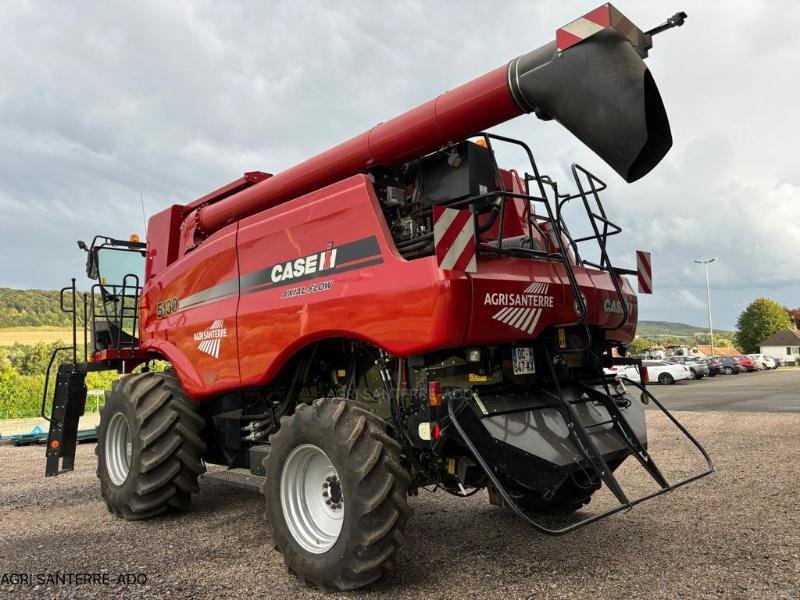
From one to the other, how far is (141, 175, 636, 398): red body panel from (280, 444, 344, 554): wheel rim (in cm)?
84

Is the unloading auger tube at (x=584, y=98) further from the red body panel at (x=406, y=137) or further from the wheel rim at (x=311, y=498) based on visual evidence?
the wheel rim at (x=311, y=498)

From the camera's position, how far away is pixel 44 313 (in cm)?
6738

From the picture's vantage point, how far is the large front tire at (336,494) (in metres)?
3.62

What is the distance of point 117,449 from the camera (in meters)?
6.14

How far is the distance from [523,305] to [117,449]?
4.48m

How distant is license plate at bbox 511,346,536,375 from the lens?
13.9 ft

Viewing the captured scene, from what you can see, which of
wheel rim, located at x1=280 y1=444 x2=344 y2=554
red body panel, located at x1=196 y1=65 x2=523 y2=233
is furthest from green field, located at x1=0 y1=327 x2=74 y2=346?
wheel rim, located at x1=280 y1=444 x2=344 y2=554

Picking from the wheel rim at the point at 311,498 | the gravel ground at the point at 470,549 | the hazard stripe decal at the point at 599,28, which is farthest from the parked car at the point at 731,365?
the wheel rim at the point at 311,498

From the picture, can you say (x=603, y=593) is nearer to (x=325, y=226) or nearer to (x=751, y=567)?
(x=751, y=567)

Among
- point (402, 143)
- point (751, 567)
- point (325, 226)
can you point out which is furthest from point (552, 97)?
point (751, 567)

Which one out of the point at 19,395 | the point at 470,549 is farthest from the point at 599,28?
the point at 19,395

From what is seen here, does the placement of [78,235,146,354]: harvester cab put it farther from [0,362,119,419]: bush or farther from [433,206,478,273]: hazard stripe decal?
[0,362,119,419]: bush

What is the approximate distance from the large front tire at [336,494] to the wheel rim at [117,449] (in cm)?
257

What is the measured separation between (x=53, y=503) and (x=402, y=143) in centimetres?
546
